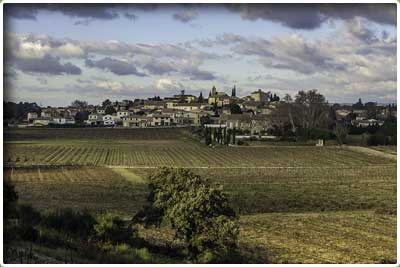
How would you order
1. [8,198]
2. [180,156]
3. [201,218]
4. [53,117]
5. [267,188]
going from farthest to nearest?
[53,117], [180,156], [267,188], [8,198], [201,218]

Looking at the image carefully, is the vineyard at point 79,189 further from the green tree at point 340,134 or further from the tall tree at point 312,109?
the tall tree at point 312,109

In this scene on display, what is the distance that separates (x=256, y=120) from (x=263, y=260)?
2494 inches

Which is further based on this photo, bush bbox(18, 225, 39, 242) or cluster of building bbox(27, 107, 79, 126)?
cluster of building bbox(27, 107, 79, 126)

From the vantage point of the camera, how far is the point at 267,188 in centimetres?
2484

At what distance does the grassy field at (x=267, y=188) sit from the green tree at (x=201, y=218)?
5.56ft

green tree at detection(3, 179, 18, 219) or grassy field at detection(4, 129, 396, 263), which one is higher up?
green tree at detection(3, 179, 18, 219)

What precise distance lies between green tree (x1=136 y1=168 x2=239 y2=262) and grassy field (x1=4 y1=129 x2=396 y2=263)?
169 centimetres

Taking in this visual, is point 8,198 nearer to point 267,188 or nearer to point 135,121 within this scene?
point 267,188

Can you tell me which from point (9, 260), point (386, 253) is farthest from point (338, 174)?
point (9, 260)

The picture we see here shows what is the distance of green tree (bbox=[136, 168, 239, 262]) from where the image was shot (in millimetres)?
10117

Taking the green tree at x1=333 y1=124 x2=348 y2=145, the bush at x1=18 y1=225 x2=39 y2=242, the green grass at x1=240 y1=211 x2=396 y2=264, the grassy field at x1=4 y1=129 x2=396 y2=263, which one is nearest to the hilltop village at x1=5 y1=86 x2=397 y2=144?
the green tree at x1=333 y1=124 x2=348 y2=145

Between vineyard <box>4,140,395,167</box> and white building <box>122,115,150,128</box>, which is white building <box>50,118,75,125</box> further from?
vineyard <box>4,140,395,167</box>

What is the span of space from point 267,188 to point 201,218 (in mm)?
14891

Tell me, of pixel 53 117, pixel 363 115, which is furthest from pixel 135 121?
pixel 363 115
